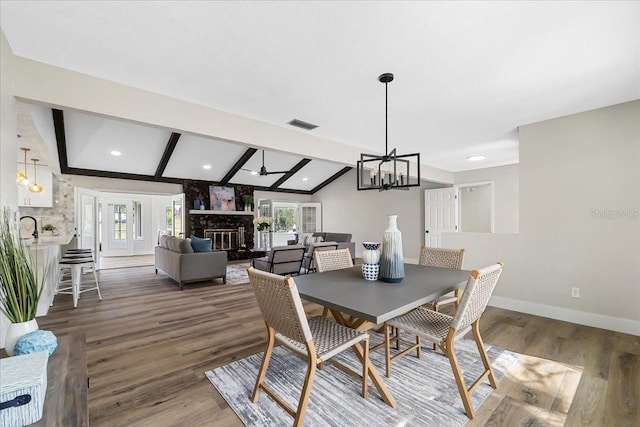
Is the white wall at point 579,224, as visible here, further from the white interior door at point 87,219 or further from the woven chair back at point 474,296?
the white interior door at point 87,219

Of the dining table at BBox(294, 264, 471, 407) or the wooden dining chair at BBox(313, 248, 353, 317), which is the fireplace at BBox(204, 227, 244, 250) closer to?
the wooden dining chair at BBox(313, 248, 353, 317)

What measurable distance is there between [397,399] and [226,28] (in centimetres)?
270

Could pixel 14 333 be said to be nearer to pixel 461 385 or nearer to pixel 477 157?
pixel 461 385

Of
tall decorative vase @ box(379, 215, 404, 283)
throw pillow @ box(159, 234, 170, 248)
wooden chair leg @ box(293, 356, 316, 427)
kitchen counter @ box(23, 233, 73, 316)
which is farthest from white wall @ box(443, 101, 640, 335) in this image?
throw pillow @ box(159, 234, 170, 248)

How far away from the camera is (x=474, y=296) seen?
5.75ft

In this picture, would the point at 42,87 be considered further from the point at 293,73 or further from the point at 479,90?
the point at 479,90

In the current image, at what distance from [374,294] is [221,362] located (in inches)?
58.9

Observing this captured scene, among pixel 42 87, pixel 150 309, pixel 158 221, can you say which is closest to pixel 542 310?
pixel 150 309

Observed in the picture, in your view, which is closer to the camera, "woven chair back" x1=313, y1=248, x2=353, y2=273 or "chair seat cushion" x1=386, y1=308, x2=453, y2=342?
"chair seat cushion" x1=386, y1=308, x2=453, y2=342

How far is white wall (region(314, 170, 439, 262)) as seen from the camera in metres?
7.67

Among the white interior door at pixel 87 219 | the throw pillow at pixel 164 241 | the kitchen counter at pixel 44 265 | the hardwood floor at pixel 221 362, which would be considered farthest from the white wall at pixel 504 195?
the white interior door at pixel 87 219

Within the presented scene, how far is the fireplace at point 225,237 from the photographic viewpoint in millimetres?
8242

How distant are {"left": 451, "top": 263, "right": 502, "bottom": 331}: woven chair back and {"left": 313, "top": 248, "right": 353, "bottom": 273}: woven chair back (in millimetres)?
1300

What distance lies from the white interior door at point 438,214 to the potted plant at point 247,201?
200 inches
